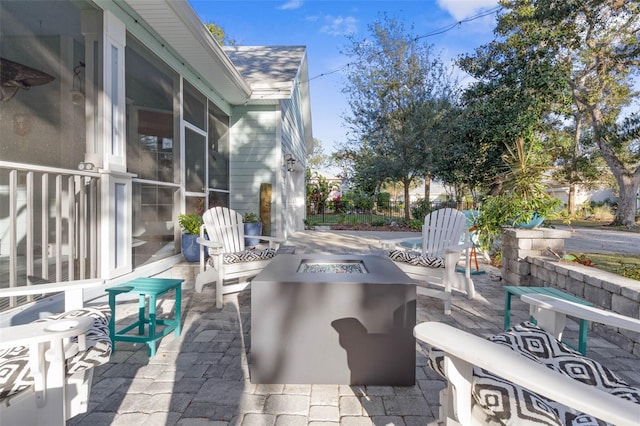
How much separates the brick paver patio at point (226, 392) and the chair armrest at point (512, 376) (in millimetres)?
784

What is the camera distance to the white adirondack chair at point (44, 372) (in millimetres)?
1042

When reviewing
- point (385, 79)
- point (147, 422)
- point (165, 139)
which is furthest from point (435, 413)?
point (385, 79)

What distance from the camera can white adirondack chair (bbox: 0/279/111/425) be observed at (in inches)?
41.0

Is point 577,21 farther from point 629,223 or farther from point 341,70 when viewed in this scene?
point 629,223

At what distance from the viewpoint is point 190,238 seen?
419cm

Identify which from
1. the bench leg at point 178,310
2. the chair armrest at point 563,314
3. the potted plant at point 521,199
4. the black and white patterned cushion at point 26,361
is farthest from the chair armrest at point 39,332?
the potted plant at point 521,199

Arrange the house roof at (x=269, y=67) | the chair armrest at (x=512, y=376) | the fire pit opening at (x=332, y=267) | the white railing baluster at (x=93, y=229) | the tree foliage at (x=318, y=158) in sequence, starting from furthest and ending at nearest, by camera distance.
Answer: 1. the tree foliage at (x=318, y=158)
2. the house roof at (x=269, y=67)
3. the white railing baluster at (x=93, y=229)
4. the fire pit opening at (x=332, y=267)
5. the chair armrest at (x=512, y=376)

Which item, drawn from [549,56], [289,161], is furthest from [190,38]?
[549,56]

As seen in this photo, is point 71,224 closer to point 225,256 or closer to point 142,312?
point 142,312

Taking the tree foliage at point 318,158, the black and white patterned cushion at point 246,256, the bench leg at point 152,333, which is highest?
the tree foliage at point 318,158

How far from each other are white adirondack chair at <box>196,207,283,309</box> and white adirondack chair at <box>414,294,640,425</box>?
2.48 metres

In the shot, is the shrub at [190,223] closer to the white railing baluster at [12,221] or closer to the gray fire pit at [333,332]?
the white railing baluster at [12,221]

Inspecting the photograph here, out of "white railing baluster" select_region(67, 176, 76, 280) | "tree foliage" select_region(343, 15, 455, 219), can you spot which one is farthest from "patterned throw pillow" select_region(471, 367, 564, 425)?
"tree foliage" select_region(343, 15, 455, 219)

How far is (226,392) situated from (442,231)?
115 inches
